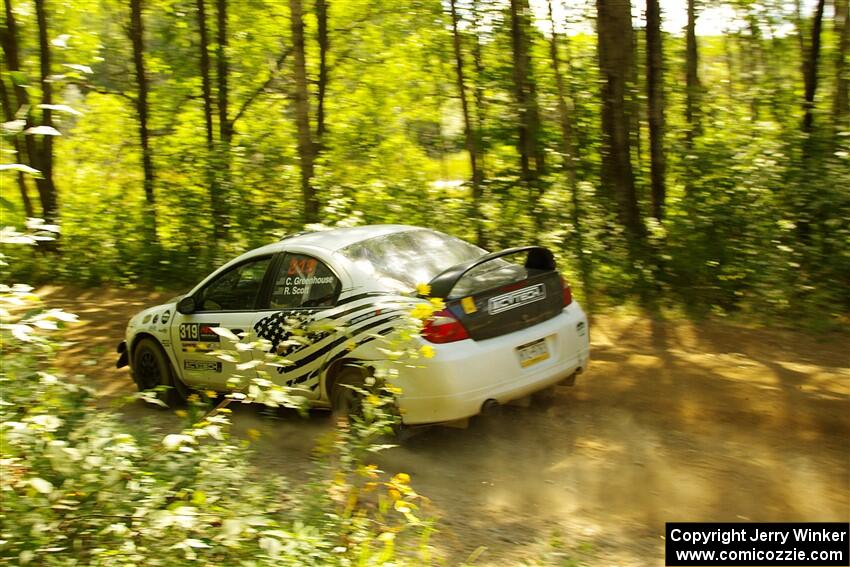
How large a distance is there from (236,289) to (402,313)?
2.22 m

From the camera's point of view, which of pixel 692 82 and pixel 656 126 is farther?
pixel 692 82

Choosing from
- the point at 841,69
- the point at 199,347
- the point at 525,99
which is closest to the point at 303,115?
the point at 525,99

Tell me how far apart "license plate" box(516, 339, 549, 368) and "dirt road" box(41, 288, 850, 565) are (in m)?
0.69

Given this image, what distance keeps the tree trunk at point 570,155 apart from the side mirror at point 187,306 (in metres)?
4.92

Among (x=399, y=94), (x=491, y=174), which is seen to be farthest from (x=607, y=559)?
(x=399, y=94)

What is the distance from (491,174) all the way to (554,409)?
20.4 feet

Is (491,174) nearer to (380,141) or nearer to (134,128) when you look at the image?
(380,141)

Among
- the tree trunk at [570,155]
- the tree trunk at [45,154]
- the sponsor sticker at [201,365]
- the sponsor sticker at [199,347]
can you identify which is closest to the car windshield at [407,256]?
the sponsor sticker at [199,347]

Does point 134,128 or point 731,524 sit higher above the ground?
point 134,128

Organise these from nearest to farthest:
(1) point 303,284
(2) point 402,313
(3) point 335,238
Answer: (2) point 402,313 → (1) point 303,284 → (3) point 335,238

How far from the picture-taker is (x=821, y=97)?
39.1 feet

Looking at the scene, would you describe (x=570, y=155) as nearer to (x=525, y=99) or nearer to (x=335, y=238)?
(x=525, y=99)

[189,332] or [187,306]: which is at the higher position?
[187,306]

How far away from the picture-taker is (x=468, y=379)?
6.26 metres
